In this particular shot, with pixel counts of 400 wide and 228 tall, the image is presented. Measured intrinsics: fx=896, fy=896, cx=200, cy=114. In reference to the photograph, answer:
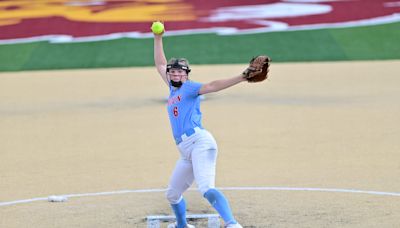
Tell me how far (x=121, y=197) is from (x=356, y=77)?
1226 centimetres

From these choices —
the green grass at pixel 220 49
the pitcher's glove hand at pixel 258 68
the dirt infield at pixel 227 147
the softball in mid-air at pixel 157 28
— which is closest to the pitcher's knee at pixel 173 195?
the dirt infield at pixel 227 147

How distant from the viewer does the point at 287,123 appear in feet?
55.3

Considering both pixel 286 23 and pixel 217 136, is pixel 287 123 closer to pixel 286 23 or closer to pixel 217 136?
pixel 217 136

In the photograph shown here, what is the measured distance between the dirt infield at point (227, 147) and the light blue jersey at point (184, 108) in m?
1.26

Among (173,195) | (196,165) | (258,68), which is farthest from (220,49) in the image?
(258,68)

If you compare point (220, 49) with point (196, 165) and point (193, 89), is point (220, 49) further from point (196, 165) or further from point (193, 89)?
point (196, 165)

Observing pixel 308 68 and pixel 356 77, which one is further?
pixel 308 68

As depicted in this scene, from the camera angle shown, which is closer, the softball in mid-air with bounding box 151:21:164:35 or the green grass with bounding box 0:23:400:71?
the softball in mid-air with bounding box 151:21:164:35

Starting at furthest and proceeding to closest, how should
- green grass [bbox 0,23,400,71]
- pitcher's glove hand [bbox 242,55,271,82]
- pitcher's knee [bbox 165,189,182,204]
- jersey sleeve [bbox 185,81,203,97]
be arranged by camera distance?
green grass [bbox 0,23,400,71], pitcher's knee [bbox 165,189,182,204], jersey sleeve [bbox 185,81,203,97], pitcher's glove hand [bbox 242,55,271,82]

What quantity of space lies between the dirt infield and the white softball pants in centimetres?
67

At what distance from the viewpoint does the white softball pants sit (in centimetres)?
906

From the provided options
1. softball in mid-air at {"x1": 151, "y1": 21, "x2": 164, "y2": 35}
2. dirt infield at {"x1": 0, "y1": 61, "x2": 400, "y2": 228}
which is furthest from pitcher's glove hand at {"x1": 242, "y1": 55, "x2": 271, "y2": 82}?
dirt infield at {"x1": 0, "y1": 61, "x2": 400, "y2": 228}

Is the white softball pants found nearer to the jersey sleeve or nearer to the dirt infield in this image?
the jersey sleeve

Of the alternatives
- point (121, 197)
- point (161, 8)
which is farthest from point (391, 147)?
point (161, 8)
